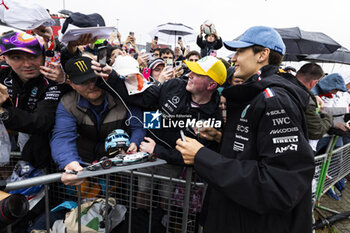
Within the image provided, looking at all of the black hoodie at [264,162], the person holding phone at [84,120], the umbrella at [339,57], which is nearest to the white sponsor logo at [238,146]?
the black hoodie at [264,162]

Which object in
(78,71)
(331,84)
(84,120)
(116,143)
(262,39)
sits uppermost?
(262,39)

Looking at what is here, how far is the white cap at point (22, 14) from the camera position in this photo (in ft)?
6.61

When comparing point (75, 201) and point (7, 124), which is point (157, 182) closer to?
point (75, 201)

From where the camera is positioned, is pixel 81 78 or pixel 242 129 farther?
pixel 81 78

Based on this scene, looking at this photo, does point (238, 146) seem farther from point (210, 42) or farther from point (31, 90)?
point (210, 42)

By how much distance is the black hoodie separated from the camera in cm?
111

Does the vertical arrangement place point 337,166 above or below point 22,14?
below

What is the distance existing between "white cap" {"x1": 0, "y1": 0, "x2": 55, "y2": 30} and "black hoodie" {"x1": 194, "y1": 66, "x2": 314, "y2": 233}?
2.06 metres

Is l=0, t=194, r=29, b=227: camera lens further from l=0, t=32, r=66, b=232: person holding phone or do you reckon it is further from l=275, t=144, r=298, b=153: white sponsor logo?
l=275, t=144, r=298, b=153: white sponsor logo

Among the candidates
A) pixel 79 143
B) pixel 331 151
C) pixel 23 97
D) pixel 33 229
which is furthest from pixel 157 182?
pixel 331 151

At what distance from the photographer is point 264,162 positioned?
1168 millimetres

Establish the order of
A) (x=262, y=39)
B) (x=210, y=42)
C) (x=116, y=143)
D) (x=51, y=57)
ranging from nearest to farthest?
(x=262, y=39), (x=116, y=143), (x=51, y=57), (x=210, y=42)

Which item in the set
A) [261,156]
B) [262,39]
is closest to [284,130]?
[261,156]

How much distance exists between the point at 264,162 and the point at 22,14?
99.9 inches
